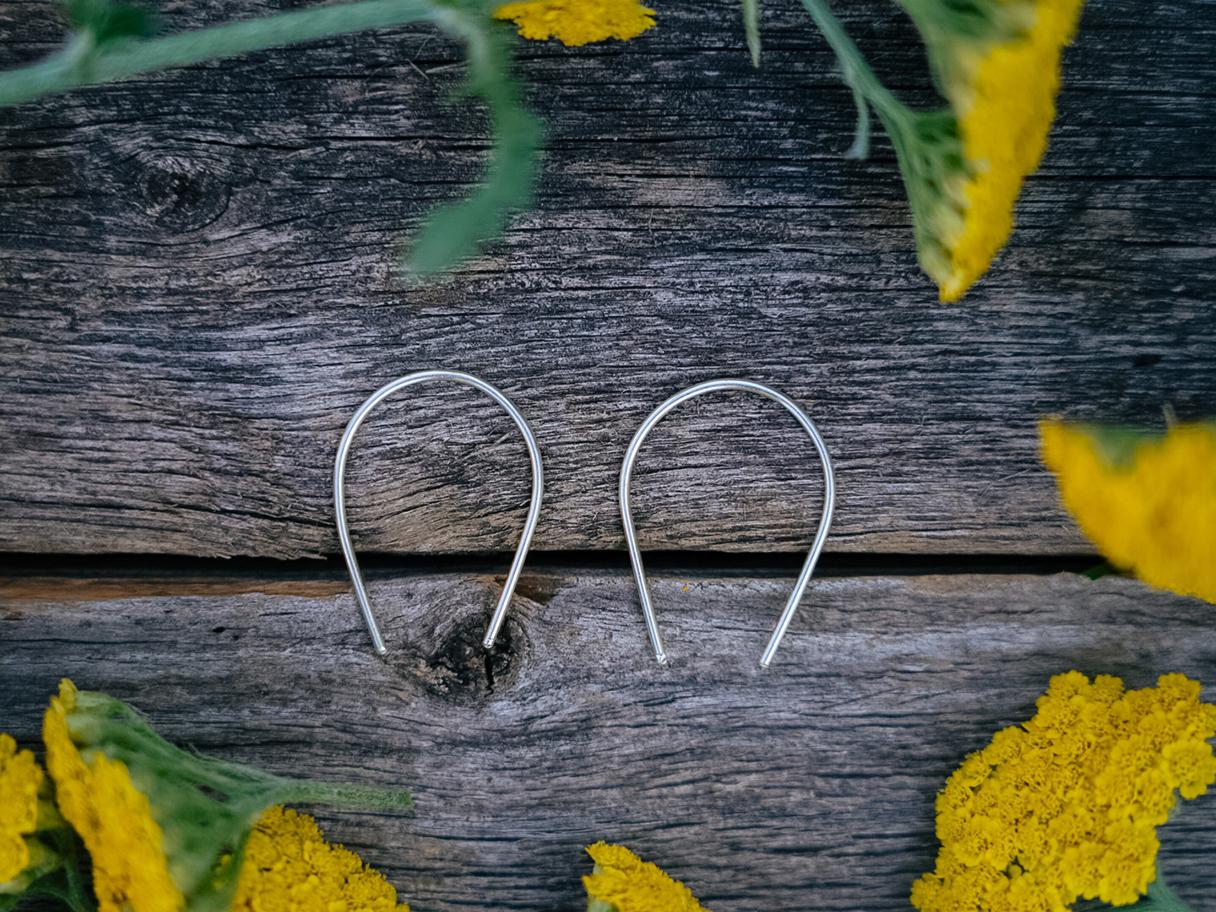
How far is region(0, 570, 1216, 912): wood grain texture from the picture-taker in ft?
2.28

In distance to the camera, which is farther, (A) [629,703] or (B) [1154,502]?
(A) [629,703]

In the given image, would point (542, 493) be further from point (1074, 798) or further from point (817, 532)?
point (1074, 798)

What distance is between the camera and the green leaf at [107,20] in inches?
20.3

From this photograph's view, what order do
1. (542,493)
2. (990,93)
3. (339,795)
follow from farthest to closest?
(542,493) < (339,795) < (990,93)

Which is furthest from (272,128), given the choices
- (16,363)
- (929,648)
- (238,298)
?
(929,648)

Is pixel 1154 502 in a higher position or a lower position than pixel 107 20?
lower

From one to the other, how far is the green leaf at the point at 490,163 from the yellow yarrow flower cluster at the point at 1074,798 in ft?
1.71

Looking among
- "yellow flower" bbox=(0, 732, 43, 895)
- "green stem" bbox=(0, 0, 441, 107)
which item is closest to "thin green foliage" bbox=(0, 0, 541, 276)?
"green stem" bbox=(0, 0, 441, 107)

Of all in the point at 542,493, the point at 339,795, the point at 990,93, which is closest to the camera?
the point at 990,93

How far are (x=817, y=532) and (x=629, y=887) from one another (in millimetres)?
292

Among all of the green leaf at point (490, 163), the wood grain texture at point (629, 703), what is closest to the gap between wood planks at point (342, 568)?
the wood grain texture at point (629, 703)

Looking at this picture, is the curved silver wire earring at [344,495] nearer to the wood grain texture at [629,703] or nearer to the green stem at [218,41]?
the wood grain texture at [629,703]

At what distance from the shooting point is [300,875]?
2.07 feet

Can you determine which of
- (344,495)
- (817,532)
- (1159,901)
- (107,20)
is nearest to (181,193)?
(107,20)
